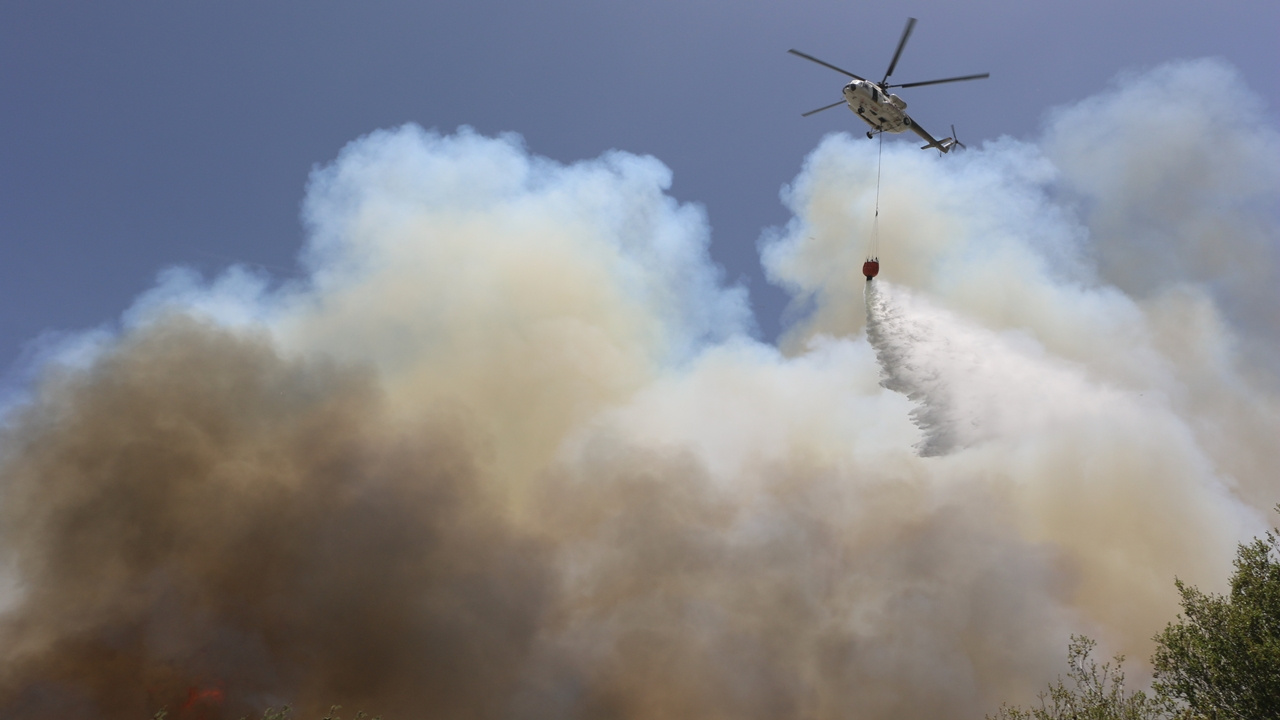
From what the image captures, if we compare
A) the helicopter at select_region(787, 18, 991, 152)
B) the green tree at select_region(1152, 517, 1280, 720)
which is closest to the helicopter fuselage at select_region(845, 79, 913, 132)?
the helicopter at select_region(787, 18, 991, 152)

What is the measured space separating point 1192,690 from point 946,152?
3575cm

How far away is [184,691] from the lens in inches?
1932

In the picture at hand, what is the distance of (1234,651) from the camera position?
2622 cm

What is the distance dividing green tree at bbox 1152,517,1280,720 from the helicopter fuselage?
30480mm

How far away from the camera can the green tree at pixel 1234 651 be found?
82.5ft

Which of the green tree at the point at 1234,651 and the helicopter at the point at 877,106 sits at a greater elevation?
the helicopter at the point at 877,106

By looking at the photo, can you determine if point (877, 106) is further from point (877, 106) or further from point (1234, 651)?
point (1234, 651)

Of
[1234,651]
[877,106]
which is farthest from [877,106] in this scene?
[1234,651]

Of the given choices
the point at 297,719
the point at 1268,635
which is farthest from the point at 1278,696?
the point at 297,719

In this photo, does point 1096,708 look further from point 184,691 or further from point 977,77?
point 184,691

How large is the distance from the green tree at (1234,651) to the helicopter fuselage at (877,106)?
30.5 meters

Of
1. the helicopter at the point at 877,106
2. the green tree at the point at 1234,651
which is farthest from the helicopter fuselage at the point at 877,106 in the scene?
the green tree at the point at 1234,651

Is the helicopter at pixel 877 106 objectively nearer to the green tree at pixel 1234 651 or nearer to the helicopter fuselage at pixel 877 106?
the helicopter fuselage at pixel 877 106

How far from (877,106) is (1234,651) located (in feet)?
113
